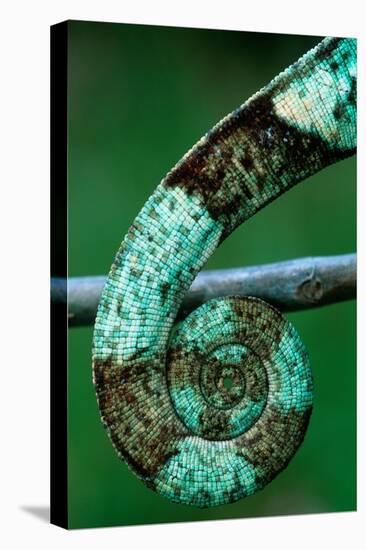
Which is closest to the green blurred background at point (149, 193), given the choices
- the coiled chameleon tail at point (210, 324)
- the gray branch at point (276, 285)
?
the gray branch at point (276, 285)

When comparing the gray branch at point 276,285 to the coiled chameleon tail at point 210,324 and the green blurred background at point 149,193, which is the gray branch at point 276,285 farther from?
the coiled chameleon tail at point 210,324

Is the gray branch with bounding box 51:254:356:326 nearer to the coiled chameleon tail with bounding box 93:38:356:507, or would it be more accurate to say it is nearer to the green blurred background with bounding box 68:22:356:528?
the green blurred background with bounding box 68:22:356:528

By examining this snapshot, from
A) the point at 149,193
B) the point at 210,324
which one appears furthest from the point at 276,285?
the point at 149,193

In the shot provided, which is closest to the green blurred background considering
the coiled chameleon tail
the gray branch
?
the gray branch

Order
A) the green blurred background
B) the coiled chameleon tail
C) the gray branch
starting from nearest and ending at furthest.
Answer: the coiled chameleon tail, the green blurred background, the gray branch

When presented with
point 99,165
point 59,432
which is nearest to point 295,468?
point 59,432
